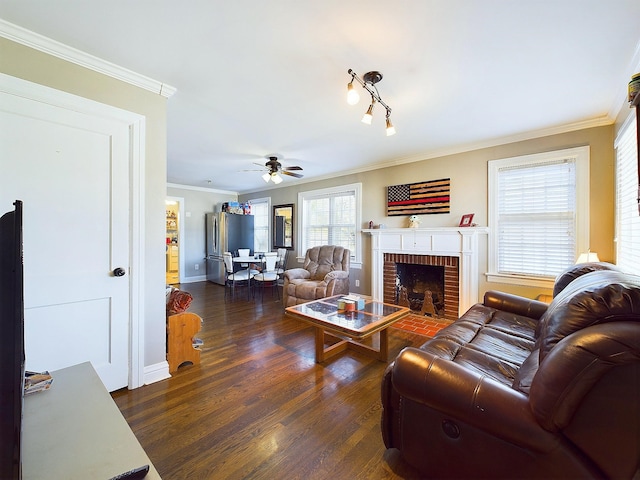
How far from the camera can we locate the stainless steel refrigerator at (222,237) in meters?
6.42

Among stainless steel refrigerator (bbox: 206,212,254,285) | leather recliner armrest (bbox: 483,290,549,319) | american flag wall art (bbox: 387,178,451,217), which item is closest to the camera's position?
leather recliner armrest (bbox: 483,290,549,319)

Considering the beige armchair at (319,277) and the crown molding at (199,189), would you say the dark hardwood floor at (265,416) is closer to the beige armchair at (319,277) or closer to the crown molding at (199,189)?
the beige armchair at (319,277)

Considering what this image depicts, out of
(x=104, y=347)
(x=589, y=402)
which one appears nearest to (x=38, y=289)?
(x=104, y=347)

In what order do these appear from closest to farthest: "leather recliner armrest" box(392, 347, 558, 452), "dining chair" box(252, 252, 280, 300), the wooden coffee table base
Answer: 1. "leather recliner armrest" box(392, 347, 558, 452)
2. the wooden coffee table base
3. "dining chair" box(252, 252, 280, 300)

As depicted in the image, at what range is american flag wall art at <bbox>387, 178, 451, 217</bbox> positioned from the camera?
156 inches

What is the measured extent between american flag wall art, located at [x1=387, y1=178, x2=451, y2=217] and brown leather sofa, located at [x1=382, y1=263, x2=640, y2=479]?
2.94 m

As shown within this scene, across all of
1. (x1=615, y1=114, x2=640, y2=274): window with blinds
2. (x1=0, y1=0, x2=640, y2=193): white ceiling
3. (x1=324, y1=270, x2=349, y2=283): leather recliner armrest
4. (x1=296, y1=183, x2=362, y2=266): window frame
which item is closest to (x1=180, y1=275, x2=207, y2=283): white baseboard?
(x1=296, y1=183, x2=362, y2=266): window frame

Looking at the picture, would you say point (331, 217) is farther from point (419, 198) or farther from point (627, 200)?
point (627, 200)

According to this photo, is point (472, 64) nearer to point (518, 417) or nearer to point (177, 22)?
point (177, 22)

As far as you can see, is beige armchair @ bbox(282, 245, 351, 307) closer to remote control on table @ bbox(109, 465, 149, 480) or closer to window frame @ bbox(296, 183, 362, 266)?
window frame @ bbox(296, 183, 362, 266)

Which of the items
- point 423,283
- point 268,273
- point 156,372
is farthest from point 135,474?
point 268,273

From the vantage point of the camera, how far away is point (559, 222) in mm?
3162

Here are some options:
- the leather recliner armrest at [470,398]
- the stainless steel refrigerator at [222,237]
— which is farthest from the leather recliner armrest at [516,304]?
the stainless steel refrigerator at [222,237]

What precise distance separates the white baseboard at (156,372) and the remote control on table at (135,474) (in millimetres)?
1855
